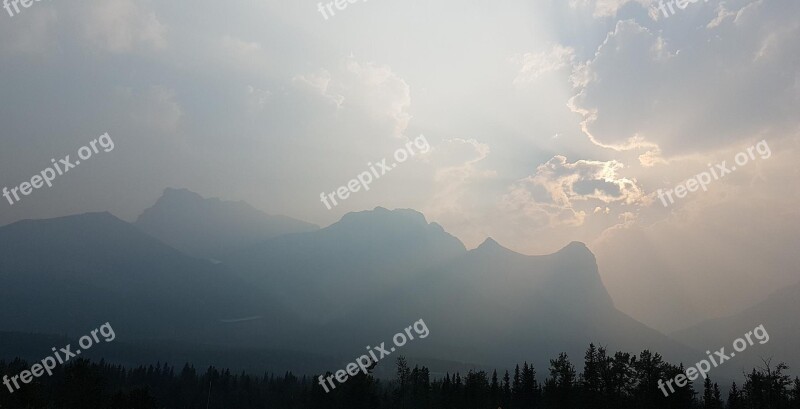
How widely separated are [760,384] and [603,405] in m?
23.2

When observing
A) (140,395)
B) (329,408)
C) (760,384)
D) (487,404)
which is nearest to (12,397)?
(140,395)

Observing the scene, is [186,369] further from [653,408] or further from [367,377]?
[653,408]

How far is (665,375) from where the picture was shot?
7581cm

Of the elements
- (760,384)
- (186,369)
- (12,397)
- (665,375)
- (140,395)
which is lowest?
(760,384)

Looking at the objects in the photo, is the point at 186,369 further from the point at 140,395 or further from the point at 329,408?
the point at 140,395

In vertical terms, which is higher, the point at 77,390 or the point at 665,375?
the point at 77,390

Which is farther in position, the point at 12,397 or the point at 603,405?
the point at 603,405

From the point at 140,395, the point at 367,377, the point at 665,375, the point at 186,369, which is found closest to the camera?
the point at 140,395

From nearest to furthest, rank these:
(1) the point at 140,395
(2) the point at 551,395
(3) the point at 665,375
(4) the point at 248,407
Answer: (1) the point at 140,395 < (3) the point at 665,375 < (2) the point at 551,395 < (4) the point at 248,407

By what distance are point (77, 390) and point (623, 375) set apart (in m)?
82.7

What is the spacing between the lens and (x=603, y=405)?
77.1 m

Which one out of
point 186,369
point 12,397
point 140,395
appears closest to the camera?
point 140,395

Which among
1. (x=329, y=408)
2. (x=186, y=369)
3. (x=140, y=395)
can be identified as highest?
(x=186, y=369)

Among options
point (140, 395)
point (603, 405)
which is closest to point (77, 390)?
point (140, 395)
